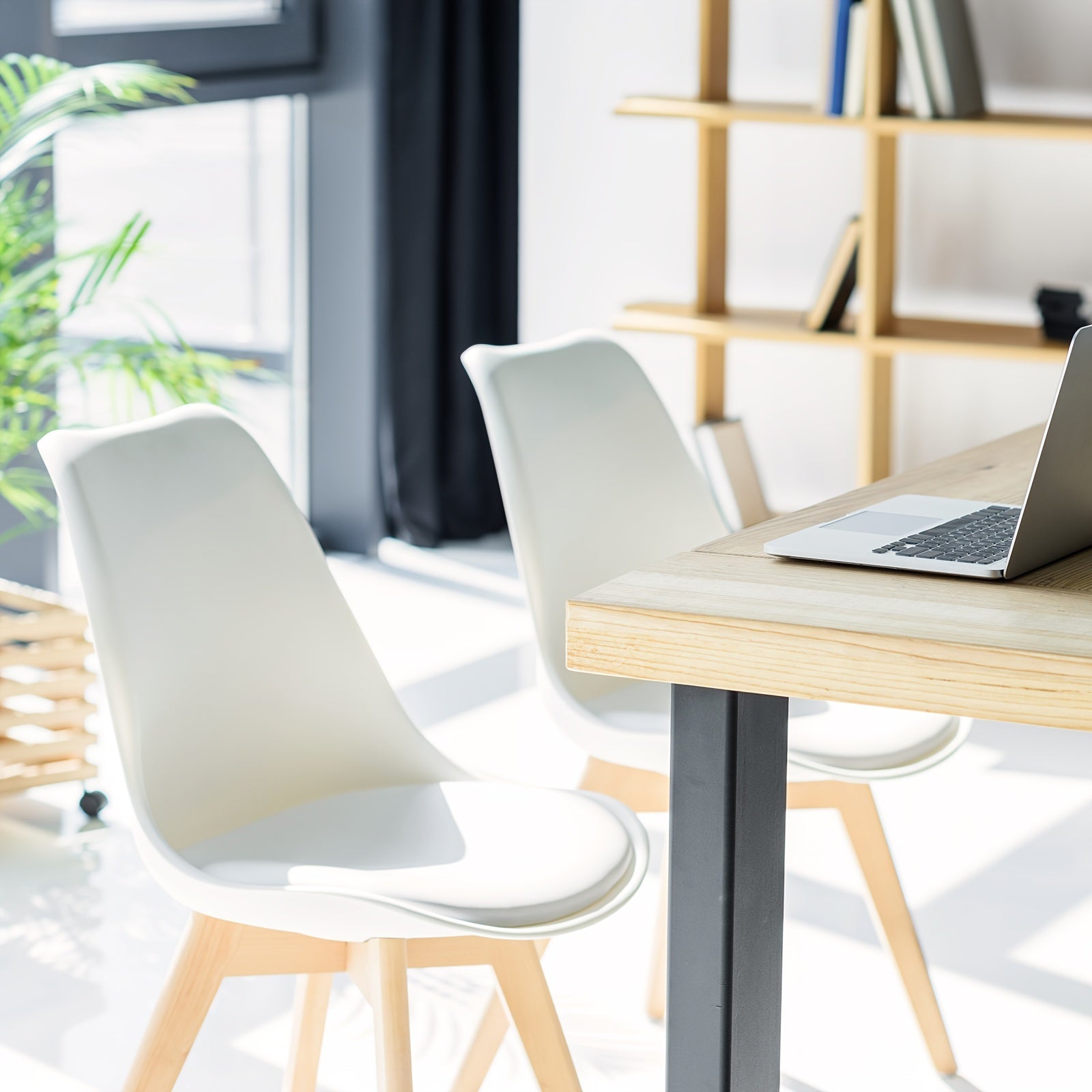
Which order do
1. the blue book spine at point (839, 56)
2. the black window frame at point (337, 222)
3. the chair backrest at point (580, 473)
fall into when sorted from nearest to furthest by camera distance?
the chair backrest at point (580, 473) → the blue book spine at point (839, 56) → the black window frame at point (337, 222)

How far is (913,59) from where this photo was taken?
131 inches

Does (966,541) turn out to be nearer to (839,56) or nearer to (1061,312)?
(1061,312)

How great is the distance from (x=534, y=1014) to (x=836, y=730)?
1.60 ft

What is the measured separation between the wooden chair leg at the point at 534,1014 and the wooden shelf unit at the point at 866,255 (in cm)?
199

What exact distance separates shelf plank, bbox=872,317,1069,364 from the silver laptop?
1.89 m

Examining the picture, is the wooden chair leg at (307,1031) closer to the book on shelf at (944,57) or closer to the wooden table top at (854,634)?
the wooden table top at (854,634)

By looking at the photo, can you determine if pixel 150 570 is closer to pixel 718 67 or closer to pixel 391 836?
pixel 391 836

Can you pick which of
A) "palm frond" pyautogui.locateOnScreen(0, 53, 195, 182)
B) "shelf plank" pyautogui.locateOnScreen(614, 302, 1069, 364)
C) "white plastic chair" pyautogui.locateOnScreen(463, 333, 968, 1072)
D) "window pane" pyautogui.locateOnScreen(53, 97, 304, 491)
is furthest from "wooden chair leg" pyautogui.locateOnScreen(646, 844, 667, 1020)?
"window pane" pyautogui.locateOnScreen(53, 97, 304, 491)

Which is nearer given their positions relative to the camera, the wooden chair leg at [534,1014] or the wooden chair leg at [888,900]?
the wooden chair leg at [534,1014]

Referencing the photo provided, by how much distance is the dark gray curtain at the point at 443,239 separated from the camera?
453cm

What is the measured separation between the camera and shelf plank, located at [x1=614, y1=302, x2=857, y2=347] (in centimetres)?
351

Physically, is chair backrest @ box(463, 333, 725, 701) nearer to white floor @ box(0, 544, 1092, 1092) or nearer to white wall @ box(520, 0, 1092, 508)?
white floor @ box(0, 544, 1092, 1092)

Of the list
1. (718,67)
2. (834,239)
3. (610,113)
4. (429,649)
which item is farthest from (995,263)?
(429,649)

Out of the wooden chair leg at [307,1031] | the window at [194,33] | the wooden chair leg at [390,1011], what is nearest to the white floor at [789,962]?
the wooden chair leg at [307,1031]
